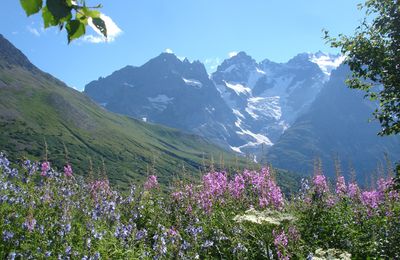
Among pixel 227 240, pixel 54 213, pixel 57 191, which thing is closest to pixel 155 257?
pixel 227 240

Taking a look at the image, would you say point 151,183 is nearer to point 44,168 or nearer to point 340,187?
point 44,168

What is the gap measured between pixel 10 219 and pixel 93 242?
1870mm

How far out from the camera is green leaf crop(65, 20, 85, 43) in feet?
7.55

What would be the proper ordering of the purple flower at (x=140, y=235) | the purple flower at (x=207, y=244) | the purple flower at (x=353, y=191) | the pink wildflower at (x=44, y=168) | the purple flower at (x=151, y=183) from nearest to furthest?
the purple flower at (x=207, y=244)
the purple flower at (x=140, y=235)
the pink wildflower at (x=44, y=168)
the purple flower at (x=353, y=191)
the purple flower at (x=151, y=183)

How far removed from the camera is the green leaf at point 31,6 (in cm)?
216

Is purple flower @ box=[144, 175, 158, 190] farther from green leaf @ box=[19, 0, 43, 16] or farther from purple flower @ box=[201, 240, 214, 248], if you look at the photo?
green leaf @ box=[19, 0, 43, 16]

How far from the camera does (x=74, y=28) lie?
91.3 inches

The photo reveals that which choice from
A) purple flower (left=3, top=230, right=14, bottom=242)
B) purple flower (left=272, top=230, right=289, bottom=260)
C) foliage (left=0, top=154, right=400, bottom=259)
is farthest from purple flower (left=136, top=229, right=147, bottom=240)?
purple flower (left=272, top=230, right=289, bottom=260)

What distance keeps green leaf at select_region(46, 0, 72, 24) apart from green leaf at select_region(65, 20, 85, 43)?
0.11 meters

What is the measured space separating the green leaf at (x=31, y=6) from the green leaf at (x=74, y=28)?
182mm

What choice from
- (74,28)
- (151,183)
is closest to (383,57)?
(151,183)

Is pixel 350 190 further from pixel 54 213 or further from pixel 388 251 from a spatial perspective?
pixel 54 213

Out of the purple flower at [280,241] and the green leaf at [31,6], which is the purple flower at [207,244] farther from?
the green leaf at [31,6]

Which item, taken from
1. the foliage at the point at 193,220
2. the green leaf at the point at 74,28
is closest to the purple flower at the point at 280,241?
the foliage at the point at 193,220
